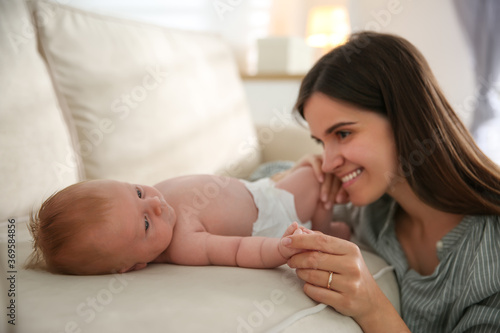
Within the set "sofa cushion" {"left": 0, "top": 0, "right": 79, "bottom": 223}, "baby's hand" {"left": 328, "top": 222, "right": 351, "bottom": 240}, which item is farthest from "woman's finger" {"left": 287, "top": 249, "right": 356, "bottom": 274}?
"sofa cushion" {"left": 0, "top": 0, "right": 79, "bottom": 223}

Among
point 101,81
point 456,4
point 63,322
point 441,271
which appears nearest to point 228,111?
point 101,81

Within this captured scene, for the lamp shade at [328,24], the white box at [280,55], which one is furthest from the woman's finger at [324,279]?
the lamp shade at [328,24]

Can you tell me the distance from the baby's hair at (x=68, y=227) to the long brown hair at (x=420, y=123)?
2.19 ft

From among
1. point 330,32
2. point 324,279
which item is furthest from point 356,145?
point 330,32

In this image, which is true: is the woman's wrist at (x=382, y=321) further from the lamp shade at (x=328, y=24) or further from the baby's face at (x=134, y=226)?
the lamp shade at (x=328, y=24)

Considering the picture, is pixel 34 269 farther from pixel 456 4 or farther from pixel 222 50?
pixel 456 4

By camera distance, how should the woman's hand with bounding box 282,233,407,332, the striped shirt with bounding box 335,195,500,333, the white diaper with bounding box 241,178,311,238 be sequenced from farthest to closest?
the white diaper with bounding box 241,178,311,238 → the striped shirt with bounding box 335,195,500,333 → the woman's hand with bounding box 282,233,407,332

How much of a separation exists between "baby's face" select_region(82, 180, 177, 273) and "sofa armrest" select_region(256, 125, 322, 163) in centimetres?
124

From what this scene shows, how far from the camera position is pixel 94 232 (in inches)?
30.6

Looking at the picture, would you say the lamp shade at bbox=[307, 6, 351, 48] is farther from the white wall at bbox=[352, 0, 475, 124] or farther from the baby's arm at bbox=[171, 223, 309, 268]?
the baby's arm at bbox=[171, 223, 309, 268]

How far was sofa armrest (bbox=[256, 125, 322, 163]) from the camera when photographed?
208 centimetres

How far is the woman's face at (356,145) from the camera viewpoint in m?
1.07

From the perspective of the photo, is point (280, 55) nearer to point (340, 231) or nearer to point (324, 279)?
point (340, 231)

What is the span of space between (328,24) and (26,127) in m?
2.84
